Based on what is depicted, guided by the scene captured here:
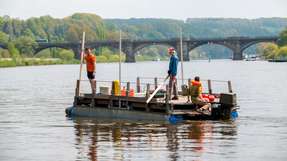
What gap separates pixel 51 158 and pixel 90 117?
13.1 metres

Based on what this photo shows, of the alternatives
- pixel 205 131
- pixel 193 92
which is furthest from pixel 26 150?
pixel 193 92

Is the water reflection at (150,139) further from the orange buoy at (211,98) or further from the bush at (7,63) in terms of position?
the bush at (7,63)

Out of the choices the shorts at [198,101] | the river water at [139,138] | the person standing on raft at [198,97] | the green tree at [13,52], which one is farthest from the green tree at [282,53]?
the shorts at [198,101]

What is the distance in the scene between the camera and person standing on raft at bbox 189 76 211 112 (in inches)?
1389

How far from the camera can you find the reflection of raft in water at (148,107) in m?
35.3

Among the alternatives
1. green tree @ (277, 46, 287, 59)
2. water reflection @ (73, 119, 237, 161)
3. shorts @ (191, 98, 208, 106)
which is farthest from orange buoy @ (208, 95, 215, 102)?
green tree @ (277, 46, 287, 59)

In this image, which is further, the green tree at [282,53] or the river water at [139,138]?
the green tree at [282,53]

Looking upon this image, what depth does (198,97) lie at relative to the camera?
35469 mm

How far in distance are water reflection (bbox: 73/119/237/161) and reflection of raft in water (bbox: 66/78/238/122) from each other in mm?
675

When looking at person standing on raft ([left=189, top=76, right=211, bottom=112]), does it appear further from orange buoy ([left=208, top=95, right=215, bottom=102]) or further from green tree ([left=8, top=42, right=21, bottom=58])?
green tree ([left=8, top=42, right=21, bottom=58])

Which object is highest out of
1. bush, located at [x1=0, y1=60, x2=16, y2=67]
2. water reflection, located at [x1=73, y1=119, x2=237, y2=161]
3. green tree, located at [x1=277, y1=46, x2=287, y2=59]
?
green tree, located at [x1=277, y1=46, x2=287, y2=59]

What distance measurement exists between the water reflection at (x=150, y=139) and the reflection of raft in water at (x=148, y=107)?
68 centimetres

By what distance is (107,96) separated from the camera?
1487 inches

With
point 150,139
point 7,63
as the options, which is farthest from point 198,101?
point 7,63
